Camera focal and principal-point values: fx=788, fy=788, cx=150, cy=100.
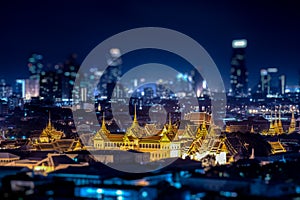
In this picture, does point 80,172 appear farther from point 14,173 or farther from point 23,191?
point 23,191

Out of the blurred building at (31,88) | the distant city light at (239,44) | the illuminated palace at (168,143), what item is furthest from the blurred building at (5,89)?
the illuminated palace at (168,143)

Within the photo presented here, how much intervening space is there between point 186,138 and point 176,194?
33.5 ft

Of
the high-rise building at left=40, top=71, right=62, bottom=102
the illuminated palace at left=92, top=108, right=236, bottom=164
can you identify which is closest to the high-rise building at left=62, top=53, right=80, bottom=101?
the high-rise building at left=40, top=71, right=62, bottom=102

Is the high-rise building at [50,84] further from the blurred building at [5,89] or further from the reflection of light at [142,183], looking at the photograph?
the reflection of light at [142,183]

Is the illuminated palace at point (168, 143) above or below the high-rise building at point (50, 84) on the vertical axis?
below

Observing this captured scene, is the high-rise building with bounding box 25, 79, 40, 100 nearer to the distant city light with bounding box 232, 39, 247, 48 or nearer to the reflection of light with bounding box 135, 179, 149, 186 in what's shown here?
the distant city light with bounding box 232, 39, 247, 48

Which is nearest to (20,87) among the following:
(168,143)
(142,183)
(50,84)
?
(50,84)

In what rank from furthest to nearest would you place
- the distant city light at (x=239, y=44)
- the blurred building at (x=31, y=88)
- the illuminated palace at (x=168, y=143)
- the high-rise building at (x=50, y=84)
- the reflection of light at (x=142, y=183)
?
the distant city light at (x=239, y=44), the blurred building at (x=31, y=88), the high-rise building at (x=50, y=84), the illuminated palace at (x=168, y=143), the reflection of light at (x=142, y=183)

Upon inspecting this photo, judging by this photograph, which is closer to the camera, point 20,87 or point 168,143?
point 168,143

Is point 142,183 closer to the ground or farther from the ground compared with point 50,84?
closer to the ground

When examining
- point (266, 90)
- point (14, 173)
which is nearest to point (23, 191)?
point (14, 173)

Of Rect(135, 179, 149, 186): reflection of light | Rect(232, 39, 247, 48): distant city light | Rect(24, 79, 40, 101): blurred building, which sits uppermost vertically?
Rect(232, 39, 247, 48): distant city light

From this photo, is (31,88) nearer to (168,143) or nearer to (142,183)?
(168,143)

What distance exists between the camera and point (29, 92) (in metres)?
68.4
